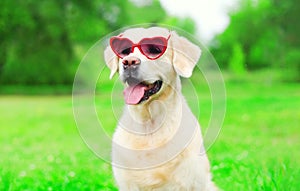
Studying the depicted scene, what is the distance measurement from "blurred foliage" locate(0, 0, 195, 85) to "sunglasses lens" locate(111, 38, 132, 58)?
16781 mm

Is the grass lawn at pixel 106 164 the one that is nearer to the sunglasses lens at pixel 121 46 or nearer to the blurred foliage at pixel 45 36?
the sunglasses lens at pixel 121 46

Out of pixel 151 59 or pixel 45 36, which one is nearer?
pixel 151 59

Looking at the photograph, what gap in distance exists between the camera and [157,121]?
122 inches

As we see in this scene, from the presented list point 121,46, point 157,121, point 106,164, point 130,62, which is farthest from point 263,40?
point 130,62

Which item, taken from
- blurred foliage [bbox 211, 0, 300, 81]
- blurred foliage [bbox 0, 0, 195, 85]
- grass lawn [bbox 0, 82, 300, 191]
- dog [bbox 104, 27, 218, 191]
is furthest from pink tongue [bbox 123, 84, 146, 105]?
blurred foliage [bbox 211, 0, 300, 81]

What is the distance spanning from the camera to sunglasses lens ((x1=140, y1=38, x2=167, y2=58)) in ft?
9.39

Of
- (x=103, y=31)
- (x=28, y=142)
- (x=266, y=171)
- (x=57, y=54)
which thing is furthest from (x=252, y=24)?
(x=266, y=171)

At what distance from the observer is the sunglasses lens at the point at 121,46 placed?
291cm

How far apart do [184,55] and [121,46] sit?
354 mm

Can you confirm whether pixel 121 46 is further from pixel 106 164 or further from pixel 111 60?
pixel 106 164

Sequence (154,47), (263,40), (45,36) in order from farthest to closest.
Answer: (263,40) < (45,36) < (154,47)

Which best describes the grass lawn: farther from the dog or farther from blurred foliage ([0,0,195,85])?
blurred foliage ([0,0,195,85])

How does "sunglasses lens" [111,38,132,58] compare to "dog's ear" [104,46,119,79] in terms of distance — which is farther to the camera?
"dog's ear" [104,46,119,79]

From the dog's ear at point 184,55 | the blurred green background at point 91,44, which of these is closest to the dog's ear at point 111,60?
the dog's ear at point 184,55
